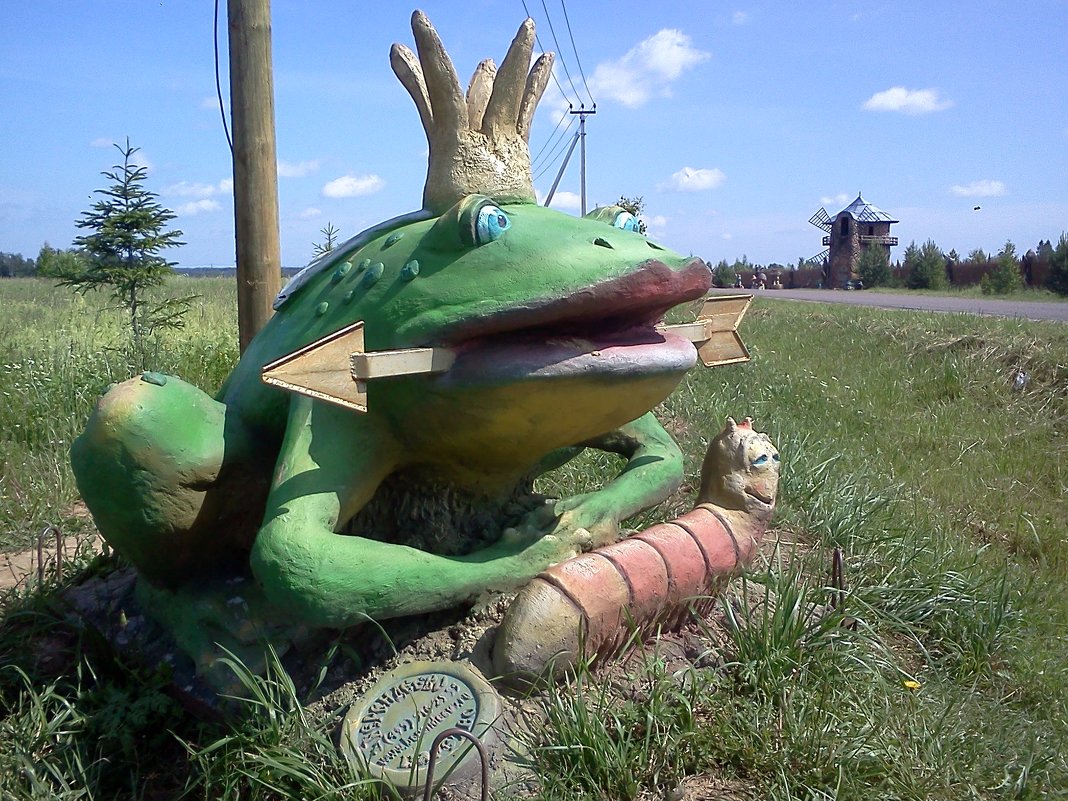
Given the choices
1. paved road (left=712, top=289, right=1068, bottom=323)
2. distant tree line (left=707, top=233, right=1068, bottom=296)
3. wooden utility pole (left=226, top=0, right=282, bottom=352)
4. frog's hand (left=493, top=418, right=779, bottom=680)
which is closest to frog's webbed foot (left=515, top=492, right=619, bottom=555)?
frog's hand (left=493, top=418, right=779, bottom=680)

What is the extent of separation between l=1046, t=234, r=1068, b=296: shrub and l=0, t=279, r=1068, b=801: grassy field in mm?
19376

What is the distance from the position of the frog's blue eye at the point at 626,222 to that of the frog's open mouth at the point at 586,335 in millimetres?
398

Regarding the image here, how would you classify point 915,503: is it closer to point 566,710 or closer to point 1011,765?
point 1011,765

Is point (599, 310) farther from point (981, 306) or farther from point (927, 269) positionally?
point (927, 269)

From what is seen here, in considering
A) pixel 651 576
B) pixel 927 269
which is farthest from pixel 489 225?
pixel 927 269

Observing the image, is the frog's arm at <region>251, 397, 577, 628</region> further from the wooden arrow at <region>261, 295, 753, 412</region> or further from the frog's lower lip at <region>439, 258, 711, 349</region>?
the frog's lower lip at <region>439, 258, 711, 349</region>

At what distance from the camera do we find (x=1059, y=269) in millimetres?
22078

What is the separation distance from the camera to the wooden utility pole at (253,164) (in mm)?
3930

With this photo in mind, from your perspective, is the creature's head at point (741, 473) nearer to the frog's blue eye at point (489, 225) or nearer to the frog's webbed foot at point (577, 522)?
the frog's webbed foot at point (577, 522)

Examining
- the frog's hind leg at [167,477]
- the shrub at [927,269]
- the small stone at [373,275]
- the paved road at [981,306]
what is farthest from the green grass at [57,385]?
the shrub at [927,269]

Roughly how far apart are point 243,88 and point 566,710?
10.4ft

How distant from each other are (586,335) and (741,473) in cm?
74

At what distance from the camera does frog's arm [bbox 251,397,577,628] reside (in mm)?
2010

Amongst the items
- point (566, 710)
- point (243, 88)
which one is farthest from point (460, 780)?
point (243, 88)
